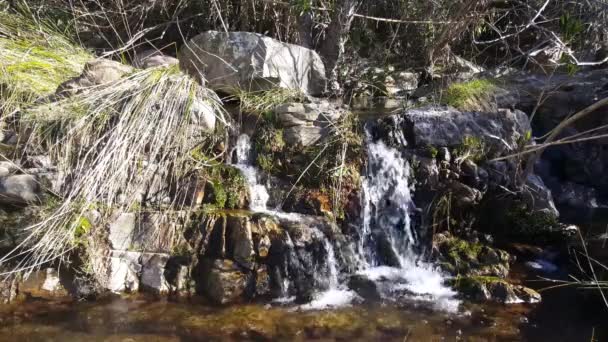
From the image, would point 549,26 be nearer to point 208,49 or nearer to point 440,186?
point 440,186

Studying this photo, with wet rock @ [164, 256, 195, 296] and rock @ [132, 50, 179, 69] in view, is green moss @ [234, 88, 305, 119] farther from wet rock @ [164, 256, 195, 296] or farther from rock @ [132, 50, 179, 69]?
wet rock @ [164, 256, 195, 296]

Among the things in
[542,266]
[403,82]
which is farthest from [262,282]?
[403,82]

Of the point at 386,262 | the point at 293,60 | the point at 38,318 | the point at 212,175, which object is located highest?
the point at 293,60

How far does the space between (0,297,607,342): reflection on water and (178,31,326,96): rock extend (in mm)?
2227

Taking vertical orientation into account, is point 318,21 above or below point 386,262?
above

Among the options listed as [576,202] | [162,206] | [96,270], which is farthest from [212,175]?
[576,202]

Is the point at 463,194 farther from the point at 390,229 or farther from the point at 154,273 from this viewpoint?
the point at 154,273

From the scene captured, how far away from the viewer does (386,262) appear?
4.02 m

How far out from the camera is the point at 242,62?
473cm

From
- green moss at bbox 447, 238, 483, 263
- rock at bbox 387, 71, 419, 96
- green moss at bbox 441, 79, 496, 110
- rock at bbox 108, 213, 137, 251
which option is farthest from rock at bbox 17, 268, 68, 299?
rock at bbox 387, 71, 419, 96

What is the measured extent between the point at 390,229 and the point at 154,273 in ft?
6.10

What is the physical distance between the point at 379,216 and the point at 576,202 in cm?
278

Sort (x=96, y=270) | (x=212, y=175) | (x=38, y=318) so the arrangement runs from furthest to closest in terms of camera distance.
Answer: (x=212, y=175)
(x=96, y=270)
(x=38, y=318)

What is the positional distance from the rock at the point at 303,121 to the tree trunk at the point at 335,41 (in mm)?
1200
